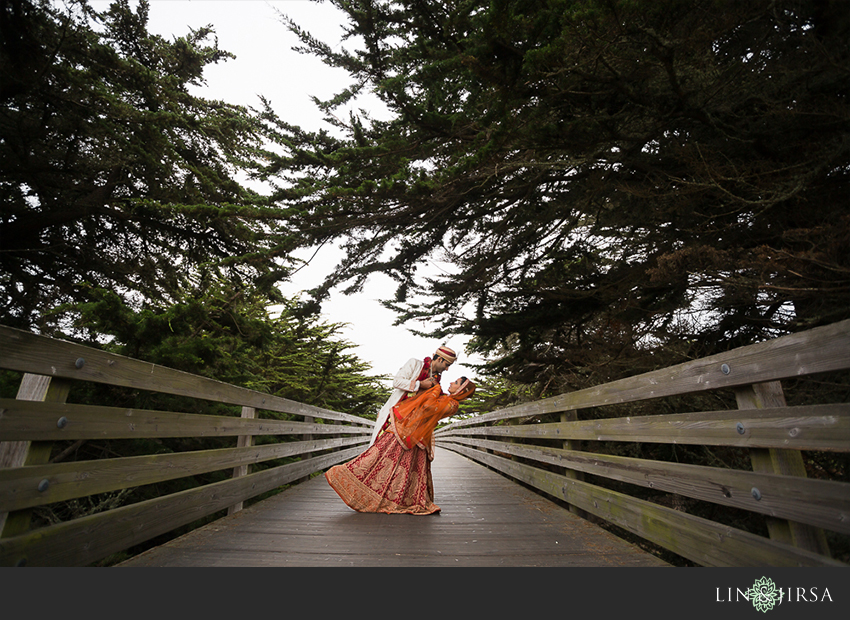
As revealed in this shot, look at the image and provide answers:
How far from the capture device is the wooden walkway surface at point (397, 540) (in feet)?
8.83

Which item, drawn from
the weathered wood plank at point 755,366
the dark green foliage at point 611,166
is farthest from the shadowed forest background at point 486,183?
the weathered wood plank at point 755,366

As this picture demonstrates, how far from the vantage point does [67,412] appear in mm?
2016

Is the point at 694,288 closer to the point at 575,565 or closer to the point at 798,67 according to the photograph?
the point at 798,67

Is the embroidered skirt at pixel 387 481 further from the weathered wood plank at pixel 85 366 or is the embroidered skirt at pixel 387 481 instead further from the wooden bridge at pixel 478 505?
the weathered wood plank at pixel 85 366

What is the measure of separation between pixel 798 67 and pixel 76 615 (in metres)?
5.90

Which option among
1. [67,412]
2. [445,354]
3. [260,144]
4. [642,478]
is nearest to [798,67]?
[642,478]

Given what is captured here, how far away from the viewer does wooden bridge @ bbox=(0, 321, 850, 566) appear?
1.70 metres

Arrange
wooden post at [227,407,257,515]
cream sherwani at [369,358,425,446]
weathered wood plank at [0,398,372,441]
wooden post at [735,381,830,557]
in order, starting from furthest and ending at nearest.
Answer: cream sherwani at [369,358,425,446] → wooden post at [227,407,257,515] → weathered wood plank at [0,398,372,441] → wooden post at [735,381,830,557]

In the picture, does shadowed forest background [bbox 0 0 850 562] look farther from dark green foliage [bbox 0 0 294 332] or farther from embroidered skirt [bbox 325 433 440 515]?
embroidered skirt [bbox 325 433 440 515]

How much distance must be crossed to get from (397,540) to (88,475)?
2.09 meters

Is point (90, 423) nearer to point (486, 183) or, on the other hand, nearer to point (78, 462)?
point (78, 462)

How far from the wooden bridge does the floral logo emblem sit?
0.28ft

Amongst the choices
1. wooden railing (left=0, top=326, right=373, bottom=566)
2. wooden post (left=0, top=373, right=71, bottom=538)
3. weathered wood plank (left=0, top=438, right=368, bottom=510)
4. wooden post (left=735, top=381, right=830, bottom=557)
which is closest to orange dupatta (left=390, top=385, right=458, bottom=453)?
weathered wood plank (left=0, top=438, right=368, bottom=510)

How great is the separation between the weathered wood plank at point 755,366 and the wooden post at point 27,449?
3.17 m
